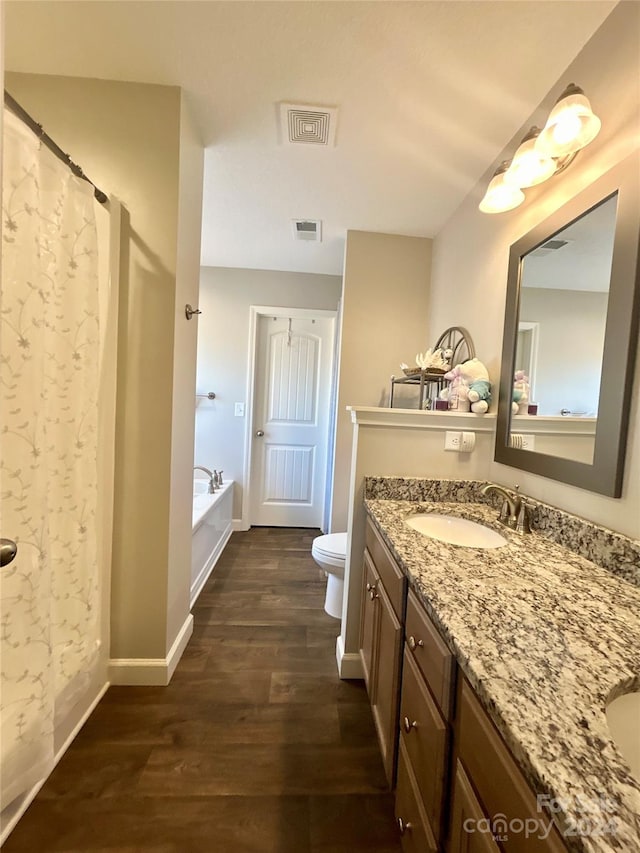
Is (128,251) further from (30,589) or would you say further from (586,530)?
(586,530)

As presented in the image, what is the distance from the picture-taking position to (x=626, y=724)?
575 mm

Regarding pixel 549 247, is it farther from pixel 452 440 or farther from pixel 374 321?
pixel 374 321

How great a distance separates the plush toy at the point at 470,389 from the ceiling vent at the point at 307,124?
122cm

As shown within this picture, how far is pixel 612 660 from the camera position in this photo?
608 mm

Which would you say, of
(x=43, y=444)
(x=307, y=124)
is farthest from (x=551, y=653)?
(x=307, y=124)

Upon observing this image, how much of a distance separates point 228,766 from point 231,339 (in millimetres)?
3053

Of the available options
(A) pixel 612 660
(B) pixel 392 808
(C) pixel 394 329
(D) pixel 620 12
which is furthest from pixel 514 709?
(C) pixel 394 329

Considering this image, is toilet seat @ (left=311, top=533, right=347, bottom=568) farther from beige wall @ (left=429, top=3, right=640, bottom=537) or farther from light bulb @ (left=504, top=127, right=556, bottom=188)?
light bulb @ (left=504, top=127, right=556, bottom=188)

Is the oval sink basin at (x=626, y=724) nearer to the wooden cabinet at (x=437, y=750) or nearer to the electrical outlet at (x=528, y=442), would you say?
the wooden cabinet at (x=437, y=750)

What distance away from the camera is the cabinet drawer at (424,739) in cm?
71

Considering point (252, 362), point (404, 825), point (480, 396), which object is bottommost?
point (404, 825)

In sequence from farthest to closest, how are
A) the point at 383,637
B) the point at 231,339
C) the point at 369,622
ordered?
the point at 231,339 < the point at 369,622 < the point at 383,637

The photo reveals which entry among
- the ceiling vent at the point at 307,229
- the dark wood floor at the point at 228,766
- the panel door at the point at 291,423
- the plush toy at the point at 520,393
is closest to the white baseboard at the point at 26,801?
the dark wood floor at the point at 228,766

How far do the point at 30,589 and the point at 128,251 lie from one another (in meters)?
1.26
